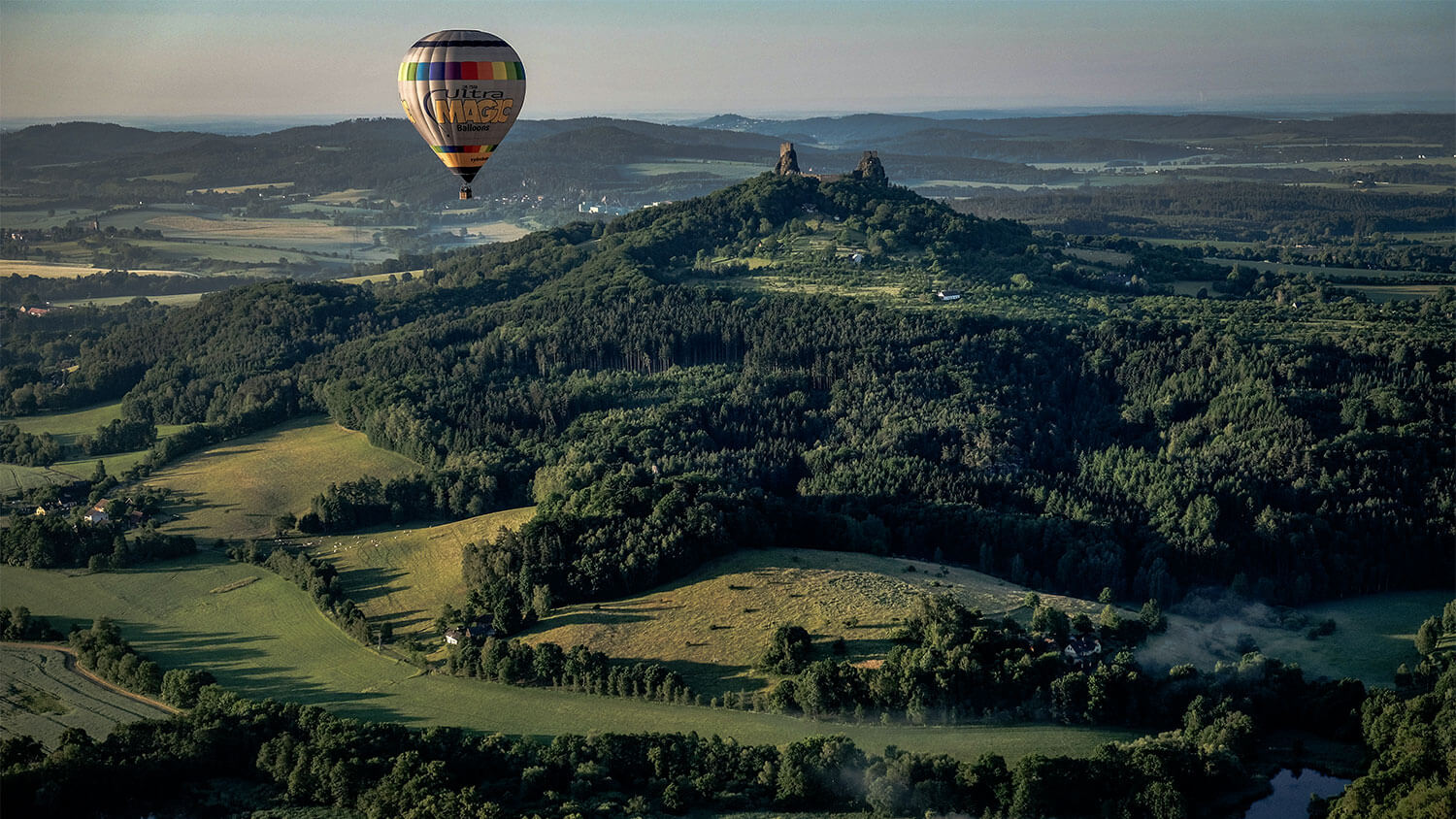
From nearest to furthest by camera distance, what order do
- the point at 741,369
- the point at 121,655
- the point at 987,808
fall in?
the point at 987,808 → the point at 121,655 → the point at 741,369

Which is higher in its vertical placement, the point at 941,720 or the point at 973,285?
the point at 973,285

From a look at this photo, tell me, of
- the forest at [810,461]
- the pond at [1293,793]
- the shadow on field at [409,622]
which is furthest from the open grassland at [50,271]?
the pond at [1293,793]

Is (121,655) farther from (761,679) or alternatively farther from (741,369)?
(741,369)

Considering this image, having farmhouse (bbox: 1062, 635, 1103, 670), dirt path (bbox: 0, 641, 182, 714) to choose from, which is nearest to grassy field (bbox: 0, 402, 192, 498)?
dirt path (bbox: 0, 641, 182, 714)

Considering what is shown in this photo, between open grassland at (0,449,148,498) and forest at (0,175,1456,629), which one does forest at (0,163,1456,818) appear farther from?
open grassland at (0,449,148,498)

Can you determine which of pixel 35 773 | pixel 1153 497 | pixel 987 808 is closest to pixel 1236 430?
pixel 1153 497

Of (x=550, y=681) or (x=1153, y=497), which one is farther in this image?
(x=1153, y=497)

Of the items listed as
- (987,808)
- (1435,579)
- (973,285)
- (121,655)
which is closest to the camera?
(987,808)
